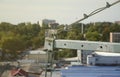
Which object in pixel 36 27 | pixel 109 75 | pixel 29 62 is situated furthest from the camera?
pixel 36 27

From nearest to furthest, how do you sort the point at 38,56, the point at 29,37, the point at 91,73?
the point at 91,73
the point at 38,56
the point at 29,37

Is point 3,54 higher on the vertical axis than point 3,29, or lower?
lower

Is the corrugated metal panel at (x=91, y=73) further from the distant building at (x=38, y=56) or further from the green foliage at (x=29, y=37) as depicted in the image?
the distant building at (x=38, y=56)

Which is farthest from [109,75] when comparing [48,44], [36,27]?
[36,27]

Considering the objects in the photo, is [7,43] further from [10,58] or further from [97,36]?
[97,36]

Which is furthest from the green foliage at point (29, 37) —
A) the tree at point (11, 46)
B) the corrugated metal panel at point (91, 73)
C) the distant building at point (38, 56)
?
the corrugated metal panel at point (91, 73)

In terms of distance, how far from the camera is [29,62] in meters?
9.28

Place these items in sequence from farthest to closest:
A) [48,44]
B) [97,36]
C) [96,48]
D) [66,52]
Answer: [97,36]
[66,52]
[96,48]
[48,44]

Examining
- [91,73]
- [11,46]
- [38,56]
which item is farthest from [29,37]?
[91,73]

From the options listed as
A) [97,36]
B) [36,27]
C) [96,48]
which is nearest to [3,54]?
[97,36]

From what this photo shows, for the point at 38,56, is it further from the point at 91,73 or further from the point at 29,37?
the point at 91,73

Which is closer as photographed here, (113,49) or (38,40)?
(113,49)

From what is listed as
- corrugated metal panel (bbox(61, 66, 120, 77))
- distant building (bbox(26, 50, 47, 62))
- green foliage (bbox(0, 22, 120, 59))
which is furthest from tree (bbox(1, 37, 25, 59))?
corrugated metal panel (bbox(61, 66, 120, 77))

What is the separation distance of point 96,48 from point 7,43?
871 cm
